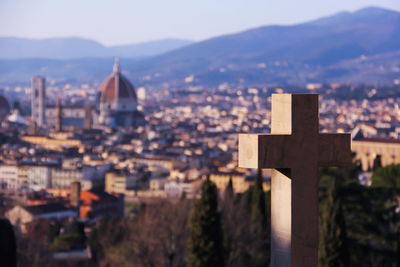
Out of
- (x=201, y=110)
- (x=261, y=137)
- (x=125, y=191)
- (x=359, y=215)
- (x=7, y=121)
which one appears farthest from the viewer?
(x=201, y=110)

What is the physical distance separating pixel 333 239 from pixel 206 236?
81.5 inches

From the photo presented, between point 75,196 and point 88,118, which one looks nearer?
point 75,196

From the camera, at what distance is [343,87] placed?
513ft

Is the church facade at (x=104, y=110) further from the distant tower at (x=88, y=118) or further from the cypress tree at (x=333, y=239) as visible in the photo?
the cypress tree at (x=333, y=239)

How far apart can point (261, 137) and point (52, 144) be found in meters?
84.8

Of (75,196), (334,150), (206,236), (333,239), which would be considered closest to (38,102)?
(75,196)

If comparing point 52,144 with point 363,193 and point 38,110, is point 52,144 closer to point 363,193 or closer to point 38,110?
point 38,110

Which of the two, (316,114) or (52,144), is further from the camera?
(52,144)

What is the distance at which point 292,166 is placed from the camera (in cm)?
358

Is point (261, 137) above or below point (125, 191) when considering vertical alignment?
above

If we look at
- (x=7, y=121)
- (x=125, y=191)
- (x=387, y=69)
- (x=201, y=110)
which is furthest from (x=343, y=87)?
(x=125, y=191)

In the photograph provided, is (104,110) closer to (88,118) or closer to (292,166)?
(88,118)

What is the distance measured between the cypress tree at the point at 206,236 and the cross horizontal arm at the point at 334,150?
34.3ft

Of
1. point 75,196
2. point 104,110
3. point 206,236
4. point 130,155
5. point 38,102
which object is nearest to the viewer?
point 206,236
